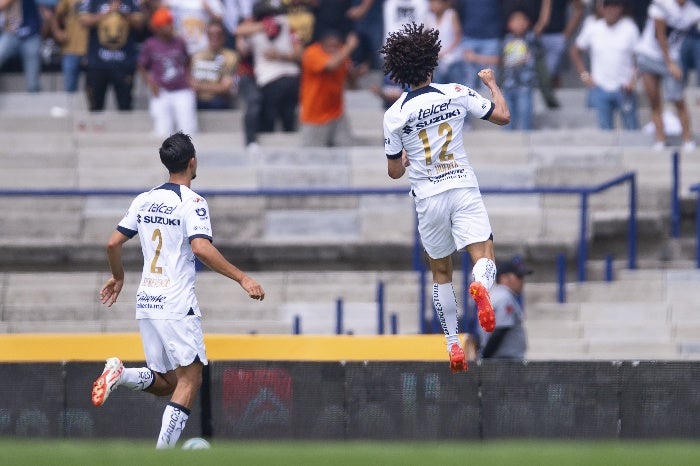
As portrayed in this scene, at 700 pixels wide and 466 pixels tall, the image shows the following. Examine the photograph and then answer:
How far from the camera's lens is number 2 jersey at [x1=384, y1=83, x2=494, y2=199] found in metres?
12.8

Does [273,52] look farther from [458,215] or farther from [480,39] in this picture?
[458,215]

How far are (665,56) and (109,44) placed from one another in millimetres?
6724

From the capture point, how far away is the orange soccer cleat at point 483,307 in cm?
1229

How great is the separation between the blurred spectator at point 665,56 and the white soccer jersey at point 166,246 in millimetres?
9761

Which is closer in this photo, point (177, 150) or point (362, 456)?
point (362, 456)

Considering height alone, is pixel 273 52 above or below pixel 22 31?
below

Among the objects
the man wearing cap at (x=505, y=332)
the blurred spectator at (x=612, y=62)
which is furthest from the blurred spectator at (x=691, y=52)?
the man wearing cap at (x=505, y=332)

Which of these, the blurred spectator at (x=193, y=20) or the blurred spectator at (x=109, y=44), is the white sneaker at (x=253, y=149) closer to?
the blurred spectator at (x=193, y=20)

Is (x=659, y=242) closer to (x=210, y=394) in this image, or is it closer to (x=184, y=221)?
(x=210, y=394)

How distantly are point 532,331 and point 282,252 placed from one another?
3.10m

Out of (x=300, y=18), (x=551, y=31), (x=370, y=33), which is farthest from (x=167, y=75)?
(x=551, y=31)

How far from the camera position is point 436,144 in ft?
42.1

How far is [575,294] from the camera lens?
756 inches

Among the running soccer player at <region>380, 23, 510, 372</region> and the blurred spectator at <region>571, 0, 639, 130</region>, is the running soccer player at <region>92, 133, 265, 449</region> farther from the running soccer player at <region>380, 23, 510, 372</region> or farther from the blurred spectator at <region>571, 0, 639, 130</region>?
the blurred spectator at <region>571, 0, 639, 130</region>
